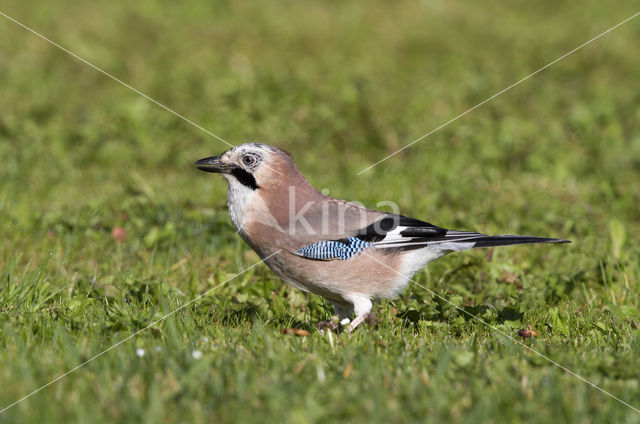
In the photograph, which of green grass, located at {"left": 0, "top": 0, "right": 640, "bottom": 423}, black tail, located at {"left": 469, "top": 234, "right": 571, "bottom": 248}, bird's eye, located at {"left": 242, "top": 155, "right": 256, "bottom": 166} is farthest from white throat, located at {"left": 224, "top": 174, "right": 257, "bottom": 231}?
black tail, located at {"left": 469, "top": 234, "right": 571, "bottom": 248}

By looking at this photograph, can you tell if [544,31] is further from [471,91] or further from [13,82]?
[13,82]

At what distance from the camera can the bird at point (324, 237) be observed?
458 cm

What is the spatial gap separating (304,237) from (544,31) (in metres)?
8.71

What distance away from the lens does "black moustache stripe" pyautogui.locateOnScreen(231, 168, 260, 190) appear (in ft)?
15.7

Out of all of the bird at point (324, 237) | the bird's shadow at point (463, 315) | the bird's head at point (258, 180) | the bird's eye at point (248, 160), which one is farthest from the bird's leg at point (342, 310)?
the bird's eye at point (248, 160)

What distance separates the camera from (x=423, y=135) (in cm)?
885

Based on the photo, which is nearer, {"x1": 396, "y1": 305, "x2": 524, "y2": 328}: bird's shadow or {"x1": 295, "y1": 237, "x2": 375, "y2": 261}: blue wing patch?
{"x1": 295, "y1": 237, "x2": 375, "y2": 261}: blue wing patch

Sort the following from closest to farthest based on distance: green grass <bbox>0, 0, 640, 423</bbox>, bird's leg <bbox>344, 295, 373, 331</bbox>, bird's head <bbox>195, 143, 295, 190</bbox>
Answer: green grass <bbox>0, 0, 640, 423</bbox> < bird's leg <bbox>344, 295, 373, 331</bbox> < bird's head <bbox>195, 143, 295, 190</bbox>

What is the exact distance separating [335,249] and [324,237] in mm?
96

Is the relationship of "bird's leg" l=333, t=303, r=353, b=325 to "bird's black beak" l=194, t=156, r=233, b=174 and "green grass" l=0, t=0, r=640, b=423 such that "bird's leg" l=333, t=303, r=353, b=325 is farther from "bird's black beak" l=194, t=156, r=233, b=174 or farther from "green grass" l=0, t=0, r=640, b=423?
"bird's black beak" l=194, t=156, r=233, b=174

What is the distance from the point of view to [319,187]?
727 cm

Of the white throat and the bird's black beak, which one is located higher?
the bird's black beak

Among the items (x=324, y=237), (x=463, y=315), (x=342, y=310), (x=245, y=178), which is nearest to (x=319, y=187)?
(x=342, y=310)

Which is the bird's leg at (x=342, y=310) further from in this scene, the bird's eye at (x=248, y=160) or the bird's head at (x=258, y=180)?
the bird's eye at (x=248, y=160)
